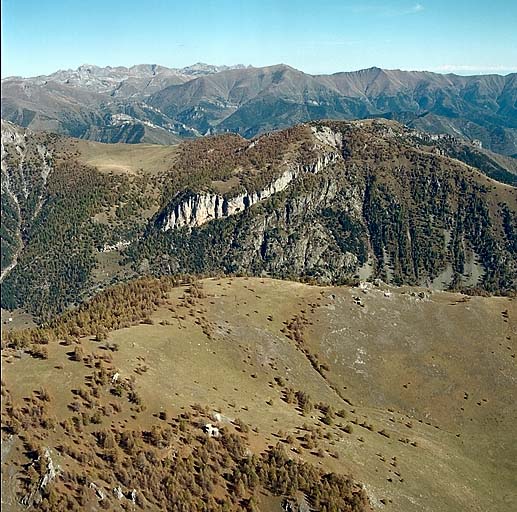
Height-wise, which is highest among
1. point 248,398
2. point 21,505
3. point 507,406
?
point 21,505

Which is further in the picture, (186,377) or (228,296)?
(228,296)

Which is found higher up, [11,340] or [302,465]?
[11,340]

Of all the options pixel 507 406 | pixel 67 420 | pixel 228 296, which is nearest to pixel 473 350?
pixel 507 406

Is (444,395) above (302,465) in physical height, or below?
below

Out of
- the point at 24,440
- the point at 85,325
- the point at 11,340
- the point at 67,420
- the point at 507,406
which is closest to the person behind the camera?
the point at 24,440

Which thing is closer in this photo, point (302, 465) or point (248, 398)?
point (302, 465)

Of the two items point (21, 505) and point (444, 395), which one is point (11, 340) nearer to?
point (21, 505)

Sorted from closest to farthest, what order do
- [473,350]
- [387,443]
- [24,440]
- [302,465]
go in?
[24,440], [302,465], [387,443], [473,350]

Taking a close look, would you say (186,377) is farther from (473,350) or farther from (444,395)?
(473,350)

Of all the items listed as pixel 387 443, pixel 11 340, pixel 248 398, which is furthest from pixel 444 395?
pixel 11 340
